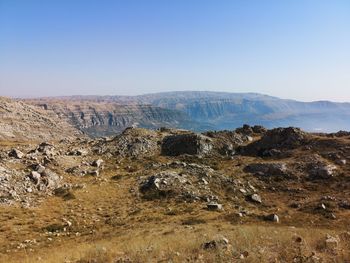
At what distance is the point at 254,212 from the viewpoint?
98.8ft

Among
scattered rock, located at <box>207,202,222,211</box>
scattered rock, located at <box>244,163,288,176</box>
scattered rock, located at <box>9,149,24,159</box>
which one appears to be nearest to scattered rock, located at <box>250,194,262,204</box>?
scattered rock, located at <box>207,202,222,211</box>

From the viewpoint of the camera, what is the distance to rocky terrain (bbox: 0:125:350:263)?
648 inches

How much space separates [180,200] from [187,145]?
18.1 meters

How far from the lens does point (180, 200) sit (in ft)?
107

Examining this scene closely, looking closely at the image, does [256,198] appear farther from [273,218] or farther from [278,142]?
[278,142]

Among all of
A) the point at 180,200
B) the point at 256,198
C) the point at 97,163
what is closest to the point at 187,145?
→ the point at 97,163

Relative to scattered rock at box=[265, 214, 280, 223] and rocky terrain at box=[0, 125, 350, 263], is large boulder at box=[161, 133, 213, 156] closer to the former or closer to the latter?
rocky terrain at box=[0, 125, 350, 263]

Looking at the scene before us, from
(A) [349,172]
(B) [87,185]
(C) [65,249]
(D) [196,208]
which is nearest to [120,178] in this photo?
(B) [87,185]

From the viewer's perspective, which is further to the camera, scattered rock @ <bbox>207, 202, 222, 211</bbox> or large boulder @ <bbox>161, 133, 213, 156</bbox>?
large boulder @ <bbox>161, 133, 213, 156</bbox>

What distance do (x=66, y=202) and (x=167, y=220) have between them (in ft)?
32.1

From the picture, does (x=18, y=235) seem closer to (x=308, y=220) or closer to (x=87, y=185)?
(x=87, y=185)

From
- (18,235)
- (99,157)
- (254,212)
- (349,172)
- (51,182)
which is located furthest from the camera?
(99,157)

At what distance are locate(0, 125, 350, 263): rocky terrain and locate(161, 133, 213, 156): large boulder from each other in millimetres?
163

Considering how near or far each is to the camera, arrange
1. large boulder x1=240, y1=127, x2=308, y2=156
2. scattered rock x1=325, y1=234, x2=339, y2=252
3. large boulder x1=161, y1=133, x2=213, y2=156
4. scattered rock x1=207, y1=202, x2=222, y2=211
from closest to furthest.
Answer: scattered rock x1=325, y1=234, x2=339, y2=252 → scattered rock x1=207, y1=202, x2=222, y2=211 → large boulder x1=240, y1=127, x2=308, y2=156 → large boulder x1=161, y1=133, x2=213, y2=156
